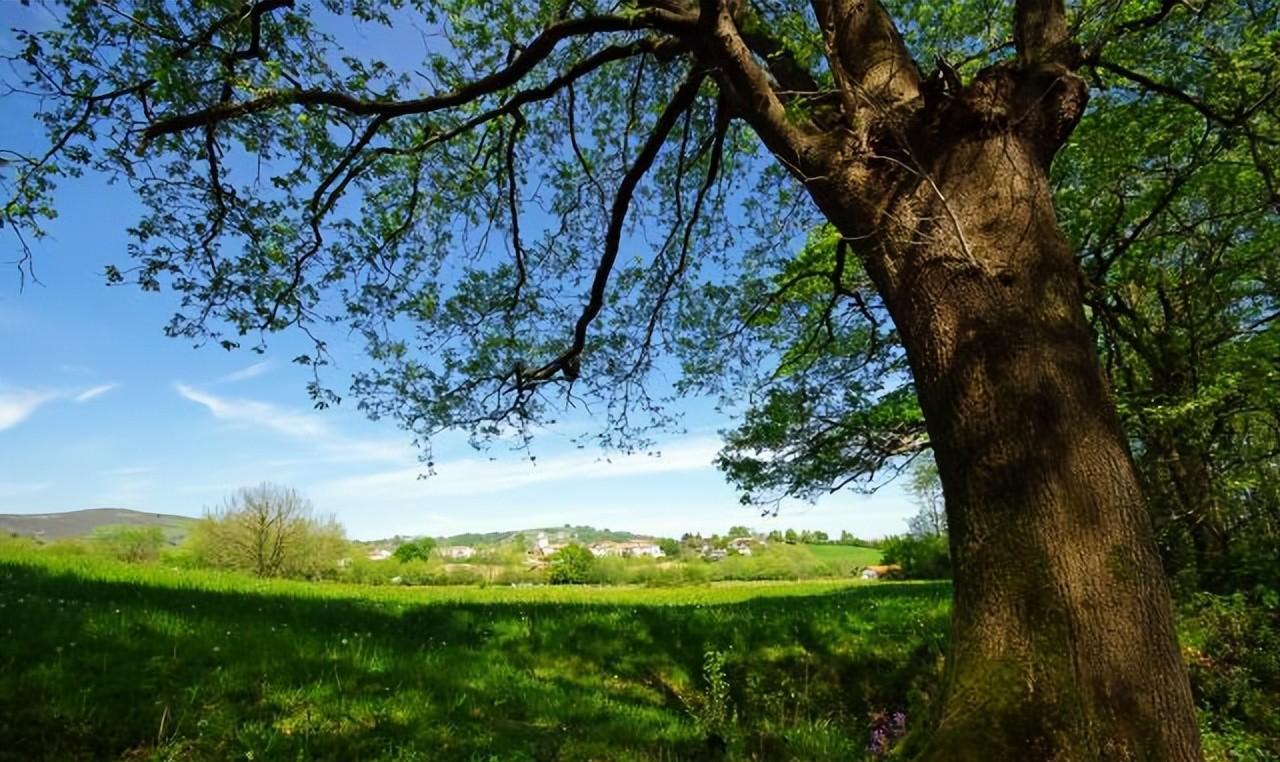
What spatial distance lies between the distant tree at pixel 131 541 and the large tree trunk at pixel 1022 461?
39637 millimetres

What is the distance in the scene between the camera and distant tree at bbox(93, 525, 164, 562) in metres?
32.5

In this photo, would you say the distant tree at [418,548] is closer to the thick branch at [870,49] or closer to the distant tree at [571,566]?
the distant tree at [571,566]

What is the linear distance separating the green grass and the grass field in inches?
1577

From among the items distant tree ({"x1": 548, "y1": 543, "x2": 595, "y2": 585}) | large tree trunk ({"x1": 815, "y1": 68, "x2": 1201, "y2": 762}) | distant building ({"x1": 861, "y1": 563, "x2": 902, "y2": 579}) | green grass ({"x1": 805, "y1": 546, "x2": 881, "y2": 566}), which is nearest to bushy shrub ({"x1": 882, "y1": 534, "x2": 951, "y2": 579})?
distant building ({"x1": 861, "y1": 563, "x2": 902, "y2": 579})

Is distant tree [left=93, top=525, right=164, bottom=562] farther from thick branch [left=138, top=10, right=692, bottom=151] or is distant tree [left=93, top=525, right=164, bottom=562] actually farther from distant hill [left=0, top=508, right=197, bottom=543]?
thick branch [left=138, top=10, right=692, bottom=151]

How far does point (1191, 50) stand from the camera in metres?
7.14

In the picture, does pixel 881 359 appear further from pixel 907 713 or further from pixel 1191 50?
pixel 907 713

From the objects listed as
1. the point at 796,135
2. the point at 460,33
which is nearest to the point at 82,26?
the point at 460,33

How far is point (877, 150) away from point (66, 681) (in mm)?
5924

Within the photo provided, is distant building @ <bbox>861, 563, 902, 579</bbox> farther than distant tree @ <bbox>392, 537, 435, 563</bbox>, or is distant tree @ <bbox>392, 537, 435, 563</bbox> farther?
distant tree @ <bbox>392, 537, 435, 563</bbox>

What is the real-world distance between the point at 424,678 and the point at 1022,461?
14.5 ft

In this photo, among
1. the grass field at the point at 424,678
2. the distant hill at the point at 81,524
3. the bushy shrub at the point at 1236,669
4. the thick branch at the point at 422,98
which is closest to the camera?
the grass field at the point at 424,678

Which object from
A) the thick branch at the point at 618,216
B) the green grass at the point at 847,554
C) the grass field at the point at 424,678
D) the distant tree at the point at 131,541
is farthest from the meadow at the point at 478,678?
the green grass at the point at 847,554

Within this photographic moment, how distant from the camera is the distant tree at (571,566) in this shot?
4441 cm
